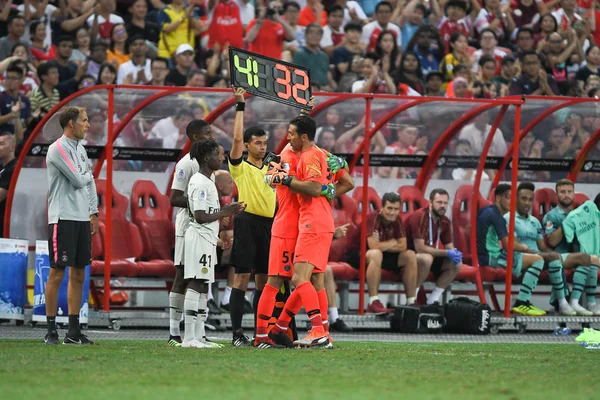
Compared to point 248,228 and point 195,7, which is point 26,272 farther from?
point 195,7

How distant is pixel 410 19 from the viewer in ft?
76.8

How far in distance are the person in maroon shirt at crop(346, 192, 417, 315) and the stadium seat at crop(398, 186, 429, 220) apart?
2.66ft

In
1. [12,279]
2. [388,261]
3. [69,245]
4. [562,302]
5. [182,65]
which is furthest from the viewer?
[182,65]

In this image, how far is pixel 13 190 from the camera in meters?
15.6

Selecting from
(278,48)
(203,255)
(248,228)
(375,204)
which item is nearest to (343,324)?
→ (375,204)

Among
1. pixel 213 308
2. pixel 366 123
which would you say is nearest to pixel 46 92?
pixel 213 308

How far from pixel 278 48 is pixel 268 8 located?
84 centimetres

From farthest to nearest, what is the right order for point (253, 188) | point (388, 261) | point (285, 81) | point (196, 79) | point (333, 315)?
point (196, 79), point (388, 261), point (333, 315), point (285, 81), point (253, 188)

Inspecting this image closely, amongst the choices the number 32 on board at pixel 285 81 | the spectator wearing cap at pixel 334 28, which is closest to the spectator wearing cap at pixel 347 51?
the spectator wearing cap at pixel 334 28

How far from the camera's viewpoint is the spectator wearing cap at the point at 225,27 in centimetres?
2073

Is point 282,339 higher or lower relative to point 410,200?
lower

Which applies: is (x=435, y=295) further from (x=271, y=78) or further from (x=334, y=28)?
(x=334, y=28)

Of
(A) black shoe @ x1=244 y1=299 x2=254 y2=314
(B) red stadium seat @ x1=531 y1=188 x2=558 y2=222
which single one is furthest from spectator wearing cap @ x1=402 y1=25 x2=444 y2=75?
(A) black shoe @ x1=244 y1=299 x2=254 y2=314

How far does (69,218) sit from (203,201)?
1.39 meters
